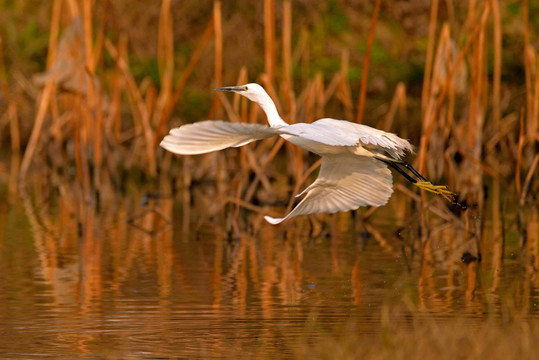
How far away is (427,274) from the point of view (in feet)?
24.5

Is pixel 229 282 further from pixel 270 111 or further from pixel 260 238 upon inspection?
pixel 260 238

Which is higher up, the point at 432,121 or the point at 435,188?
the point at 432,121

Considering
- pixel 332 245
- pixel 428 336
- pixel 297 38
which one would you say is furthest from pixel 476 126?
pixel 297 38

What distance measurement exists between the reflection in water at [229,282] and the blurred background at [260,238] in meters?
0.02

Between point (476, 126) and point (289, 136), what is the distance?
5.41 meters

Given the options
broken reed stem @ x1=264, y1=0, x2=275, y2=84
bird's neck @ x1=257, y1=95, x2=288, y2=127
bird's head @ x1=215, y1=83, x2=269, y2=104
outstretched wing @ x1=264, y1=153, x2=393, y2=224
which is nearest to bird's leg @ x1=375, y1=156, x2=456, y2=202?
outstretched wing @ x1=264, y1=153, x2=393, y2=224

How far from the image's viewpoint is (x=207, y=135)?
496cm

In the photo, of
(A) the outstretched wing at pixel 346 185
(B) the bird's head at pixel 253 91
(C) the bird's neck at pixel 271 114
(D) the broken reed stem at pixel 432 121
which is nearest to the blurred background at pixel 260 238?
(D) the broken reed stem at pixel 432 121

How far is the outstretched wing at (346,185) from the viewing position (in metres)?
6.07

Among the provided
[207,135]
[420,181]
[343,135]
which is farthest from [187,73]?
[207,135]

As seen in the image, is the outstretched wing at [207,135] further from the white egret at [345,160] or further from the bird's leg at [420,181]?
the bird's leg at [420,181]

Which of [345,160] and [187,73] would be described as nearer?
[345,160]

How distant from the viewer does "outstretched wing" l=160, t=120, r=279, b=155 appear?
4.88 metres

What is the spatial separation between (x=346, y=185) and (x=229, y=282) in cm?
147
